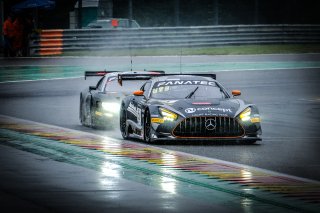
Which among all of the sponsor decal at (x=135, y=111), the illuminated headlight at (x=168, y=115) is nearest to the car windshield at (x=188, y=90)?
the sponsor decal at (x=135, y=111)

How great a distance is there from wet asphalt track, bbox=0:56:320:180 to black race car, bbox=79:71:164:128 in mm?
237

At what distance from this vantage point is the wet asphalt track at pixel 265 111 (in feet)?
51.8

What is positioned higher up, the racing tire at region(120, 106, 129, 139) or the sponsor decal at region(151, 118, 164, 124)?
the sponsor decal at region(151, 118, 164, 124)

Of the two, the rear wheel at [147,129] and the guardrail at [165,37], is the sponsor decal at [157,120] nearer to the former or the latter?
the rear wheel at [147,129]

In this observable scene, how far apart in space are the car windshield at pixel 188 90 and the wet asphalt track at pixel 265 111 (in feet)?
3.52

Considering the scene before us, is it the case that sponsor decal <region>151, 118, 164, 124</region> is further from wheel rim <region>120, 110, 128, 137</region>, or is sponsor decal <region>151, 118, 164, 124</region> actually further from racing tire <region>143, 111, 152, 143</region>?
wheel rim <region>120, 110, 128, 137</region>

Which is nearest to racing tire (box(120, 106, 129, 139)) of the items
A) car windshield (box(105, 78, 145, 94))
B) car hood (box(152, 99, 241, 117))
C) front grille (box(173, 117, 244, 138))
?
car hood (box(152, 99, 241, 117))

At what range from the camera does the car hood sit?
17.4 meters

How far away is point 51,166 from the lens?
563 inches

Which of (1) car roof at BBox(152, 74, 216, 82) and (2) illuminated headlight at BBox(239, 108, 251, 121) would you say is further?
(1) car roof at BBox(152, 74, 216, 82)

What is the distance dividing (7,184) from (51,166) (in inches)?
78.1

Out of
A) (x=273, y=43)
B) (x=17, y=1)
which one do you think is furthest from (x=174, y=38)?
(x=17, y=1)

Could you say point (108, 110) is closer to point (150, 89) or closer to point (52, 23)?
point (150, 89)

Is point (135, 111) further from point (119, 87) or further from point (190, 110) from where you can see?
point (119, 87)
